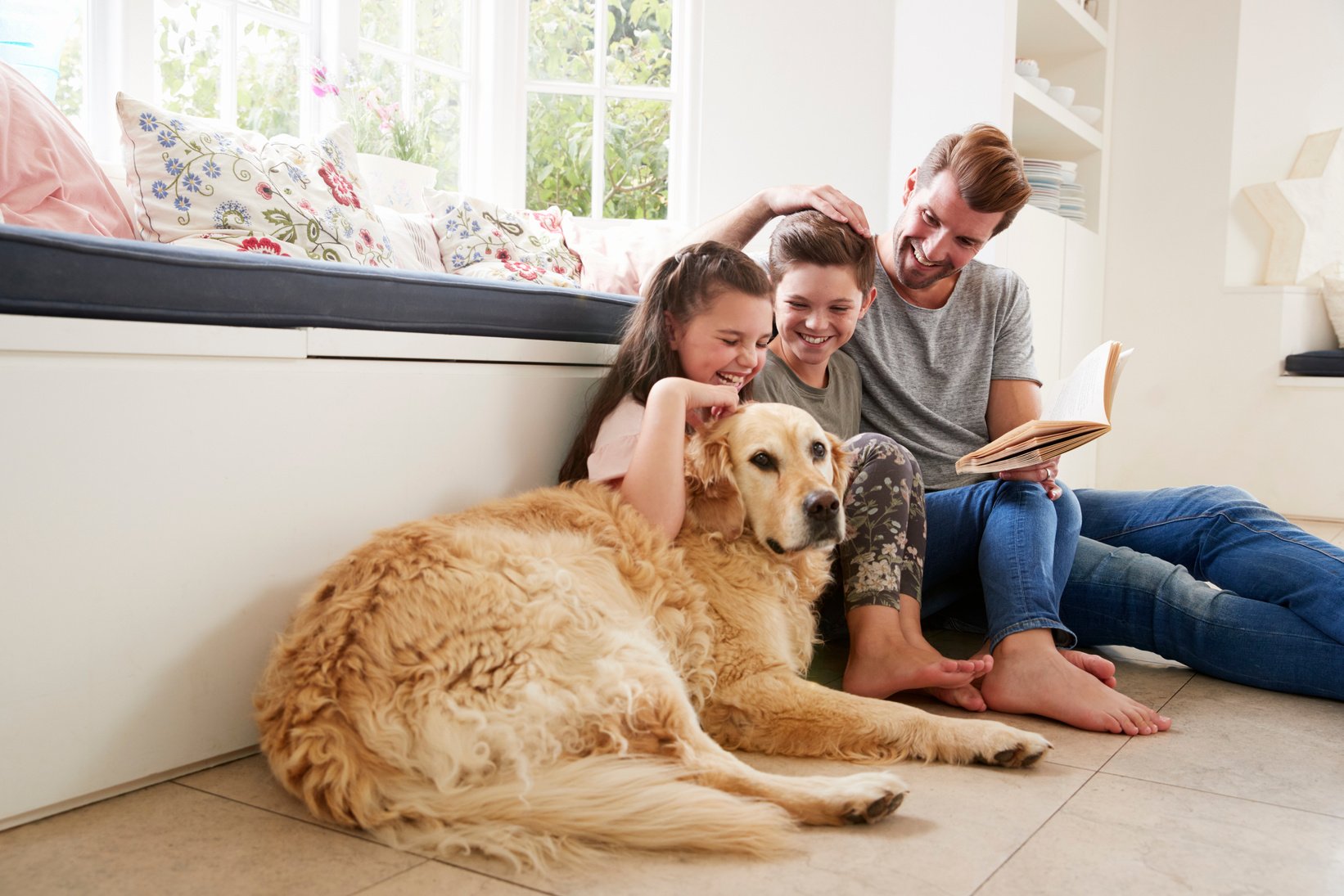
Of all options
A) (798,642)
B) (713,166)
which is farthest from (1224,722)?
(713,166)

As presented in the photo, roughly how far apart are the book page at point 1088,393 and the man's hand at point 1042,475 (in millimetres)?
98

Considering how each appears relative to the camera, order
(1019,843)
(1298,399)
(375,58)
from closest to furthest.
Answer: (1019,843)
(375,58)
(1298,399)

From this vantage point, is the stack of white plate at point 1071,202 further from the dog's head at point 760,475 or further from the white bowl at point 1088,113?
the dog's head at point 760,475

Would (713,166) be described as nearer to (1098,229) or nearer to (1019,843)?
(1098,229)

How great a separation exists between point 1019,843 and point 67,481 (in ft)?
4.07

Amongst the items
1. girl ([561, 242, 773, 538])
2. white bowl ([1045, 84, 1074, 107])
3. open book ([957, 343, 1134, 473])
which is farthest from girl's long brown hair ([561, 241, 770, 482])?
white bowl ([1045, 84, 1074, 107])

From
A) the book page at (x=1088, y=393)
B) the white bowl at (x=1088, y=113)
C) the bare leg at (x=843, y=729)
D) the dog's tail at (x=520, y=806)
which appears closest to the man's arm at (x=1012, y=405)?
the book page at (x=1088, y=393)

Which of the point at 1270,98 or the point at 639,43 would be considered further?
the point at 1270,98

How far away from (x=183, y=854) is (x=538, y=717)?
1.43 ft

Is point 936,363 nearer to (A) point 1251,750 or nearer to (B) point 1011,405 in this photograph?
(B) point 1011,405

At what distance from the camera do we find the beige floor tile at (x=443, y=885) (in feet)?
3.58

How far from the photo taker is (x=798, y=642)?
178 cm

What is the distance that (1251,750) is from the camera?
1.64m

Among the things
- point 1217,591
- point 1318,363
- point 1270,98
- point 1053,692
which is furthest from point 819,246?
point 1270,98
